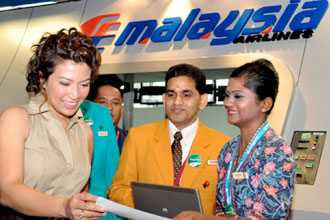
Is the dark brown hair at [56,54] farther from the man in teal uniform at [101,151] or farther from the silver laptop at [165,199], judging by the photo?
the man in teal uniform at [101,151]

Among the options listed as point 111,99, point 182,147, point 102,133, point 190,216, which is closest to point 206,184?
point 182,147

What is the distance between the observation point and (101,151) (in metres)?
2.89

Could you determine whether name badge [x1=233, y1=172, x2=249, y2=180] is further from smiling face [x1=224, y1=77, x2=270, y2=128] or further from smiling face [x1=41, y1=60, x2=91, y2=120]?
smiling face [x1=41, y1=60, x2=91, y2=120]

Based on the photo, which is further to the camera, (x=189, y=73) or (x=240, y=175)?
(x=189, y=73)

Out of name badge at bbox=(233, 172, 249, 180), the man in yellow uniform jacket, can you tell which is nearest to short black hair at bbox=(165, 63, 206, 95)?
the man in yellow uniform jacket

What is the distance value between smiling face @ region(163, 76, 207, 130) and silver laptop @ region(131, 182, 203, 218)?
714mm

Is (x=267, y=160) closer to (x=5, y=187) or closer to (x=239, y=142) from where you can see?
(x=239, y=142)

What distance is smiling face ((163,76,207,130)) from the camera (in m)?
2.76

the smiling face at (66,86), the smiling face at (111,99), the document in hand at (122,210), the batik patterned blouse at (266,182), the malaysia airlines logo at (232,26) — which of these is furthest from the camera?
the malaysia airlines logo at (232,26)

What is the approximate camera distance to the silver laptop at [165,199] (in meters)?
1.95

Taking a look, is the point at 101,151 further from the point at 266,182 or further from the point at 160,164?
the point at 266,182

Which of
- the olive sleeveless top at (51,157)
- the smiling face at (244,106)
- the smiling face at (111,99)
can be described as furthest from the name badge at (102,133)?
the smiling face at (111,99)

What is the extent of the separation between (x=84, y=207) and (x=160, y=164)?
3.23ft

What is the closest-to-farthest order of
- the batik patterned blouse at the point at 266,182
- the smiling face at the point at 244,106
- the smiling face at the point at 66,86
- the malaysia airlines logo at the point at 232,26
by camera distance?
the batik patterned blouse at the point at 266,182 → the smiling face at the point at 66,86 → the smiling face at the point at 244,106 → the malaysia airlines logo at the point at 232,26
